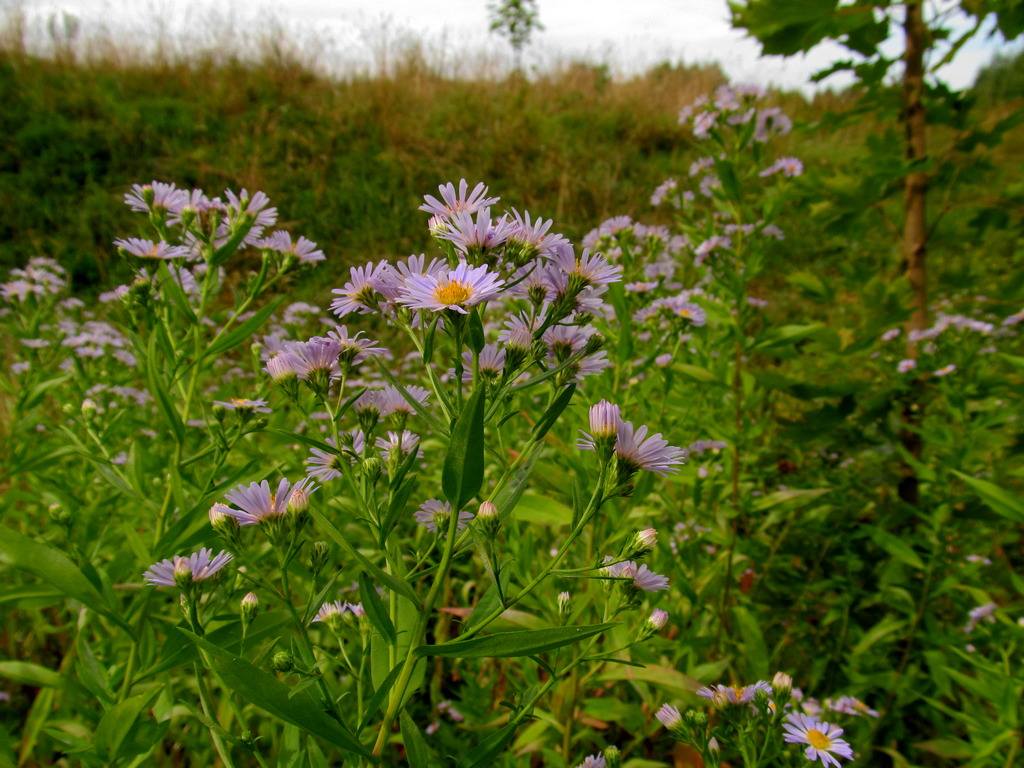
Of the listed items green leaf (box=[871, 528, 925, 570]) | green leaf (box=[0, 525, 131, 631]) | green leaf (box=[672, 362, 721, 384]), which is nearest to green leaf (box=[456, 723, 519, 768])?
green leaf (box=[0, 525, 131, 631])

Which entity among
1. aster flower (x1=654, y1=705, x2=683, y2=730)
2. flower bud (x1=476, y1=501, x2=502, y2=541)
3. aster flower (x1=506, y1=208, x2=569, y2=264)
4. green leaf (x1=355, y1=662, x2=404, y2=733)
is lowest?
aster flower (x1=654, y1=705, x2=683, y2=730)

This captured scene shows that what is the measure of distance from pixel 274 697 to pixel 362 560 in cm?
12

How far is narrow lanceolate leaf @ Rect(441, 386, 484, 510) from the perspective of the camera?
50 centimetres

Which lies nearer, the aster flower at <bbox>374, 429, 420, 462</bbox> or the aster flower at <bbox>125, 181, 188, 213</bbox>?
the aster flower at <bbox>374, 429, 420, 462</bbox>

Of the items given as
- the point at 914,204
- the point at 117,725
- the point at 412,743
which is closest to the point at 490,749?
the point at 412,743

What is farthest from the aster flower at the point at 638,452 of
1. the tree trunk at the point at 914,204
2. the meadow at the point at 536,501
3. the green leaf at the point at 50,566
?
the tree trunk at the point at 914,204

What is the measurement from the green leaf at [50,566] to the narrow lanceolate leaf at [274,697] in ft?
1.50

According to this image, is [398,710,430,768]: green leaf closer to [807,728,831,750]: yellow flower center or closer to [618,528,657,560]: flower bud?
[618,528,657,560]: flower bud

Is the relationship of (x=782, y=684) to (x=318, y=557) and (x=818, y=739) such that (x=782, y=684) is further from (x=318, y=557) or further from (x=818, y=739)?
(x=318, y=557)

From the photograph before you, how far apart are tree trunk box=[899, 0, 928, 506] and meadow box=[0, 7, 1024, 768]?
2cm

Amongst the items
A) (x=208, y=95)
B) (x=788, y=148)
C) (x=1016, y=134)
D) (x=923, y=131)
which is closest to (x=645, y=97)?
(x=788, y=148)

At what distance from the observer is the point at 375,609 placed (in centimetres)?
54

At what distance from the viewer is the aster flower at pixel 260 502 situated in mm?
613

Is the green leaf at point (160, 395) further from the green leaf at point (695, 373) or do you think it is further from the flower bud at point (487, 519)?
the green leaf at point (695, 373)
